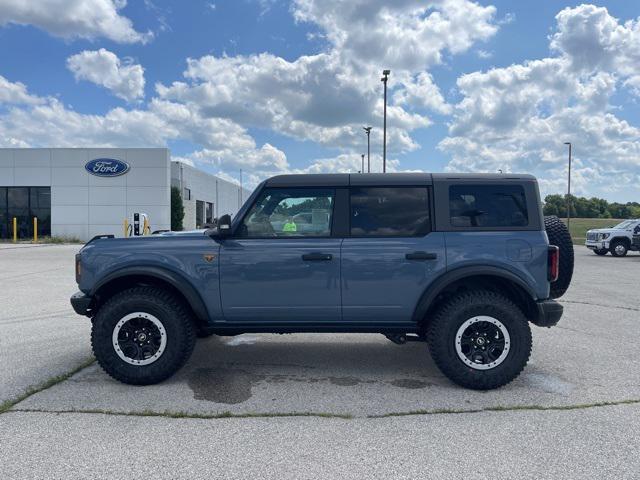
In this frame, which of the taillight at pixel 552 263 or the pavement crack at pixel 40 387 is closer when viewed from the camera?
the pavement crack at pixel 40 387

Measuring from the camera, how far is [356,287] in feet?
13.7

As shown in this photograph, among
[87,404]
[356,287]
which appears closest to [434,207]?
[356,287]

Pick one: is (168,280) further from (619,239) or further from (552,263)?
(619,239)

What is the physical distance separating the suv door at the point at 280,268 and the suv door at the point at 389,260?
160 millimetres

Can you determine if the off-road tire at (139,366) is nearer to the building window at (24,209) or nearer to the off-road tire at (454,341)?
the off-road tire at (454,341)

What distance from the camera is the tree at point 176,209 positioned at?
30.8m

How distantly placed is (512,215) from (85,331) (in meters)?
5.54

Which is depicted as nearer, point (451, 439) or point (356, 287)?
point (451, 439)

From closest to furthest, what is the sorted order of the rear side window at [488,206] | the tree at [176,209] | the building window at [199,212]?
1. the rear side window at [488,206]
2. the tree at [176,209]
3. the building window at [199,212]

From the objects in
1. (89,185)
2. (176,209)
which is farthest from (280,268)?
(89,185)

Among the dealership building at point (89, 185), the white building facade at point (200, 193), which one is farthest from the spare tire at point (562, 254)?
the dealership building at point (89, 185)

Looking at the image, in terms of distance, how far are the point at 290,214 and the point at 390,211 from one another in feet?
3.06

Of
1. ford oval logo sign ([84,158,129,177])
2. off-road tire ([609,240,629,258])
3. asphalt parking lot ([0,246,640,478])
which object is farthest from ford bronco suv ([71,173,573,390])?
ford oval logo sign ([84,158,129,177])

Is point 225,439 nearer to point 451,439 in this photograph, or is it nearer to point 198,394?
point 198,394
